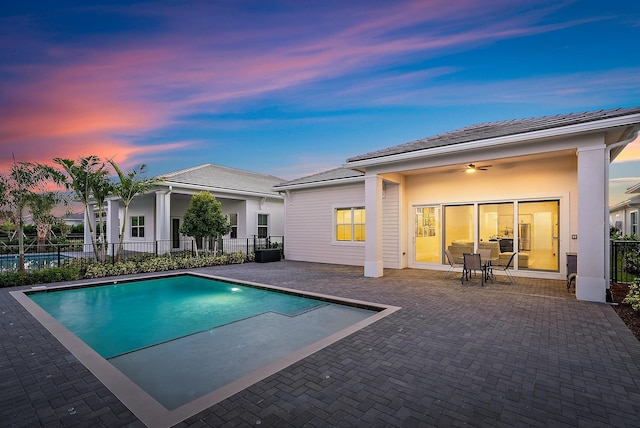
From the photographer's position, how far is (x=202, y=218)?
12.2m

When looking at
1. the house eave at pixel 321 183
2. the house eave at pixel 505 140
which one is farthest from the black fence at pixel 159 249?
the house eave at pixel 505 140

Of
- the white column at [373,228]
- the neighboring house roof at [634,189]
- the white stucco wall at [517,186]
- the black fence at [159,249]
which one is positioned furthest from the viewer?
the neighboring house roof at [634,189]

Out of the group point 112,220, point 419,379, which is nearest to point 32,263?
point 112,220

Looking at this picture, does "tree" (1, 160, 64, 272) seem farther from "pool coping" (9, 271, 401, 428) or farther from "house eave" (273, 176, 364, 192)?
"house eave" (273, 176, 364, 192)

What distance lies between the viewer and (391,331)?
14.5 feet

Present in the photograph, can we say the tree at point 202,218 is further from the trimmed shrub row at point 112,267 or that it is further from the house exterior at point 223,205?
the house exterior at point 223,205

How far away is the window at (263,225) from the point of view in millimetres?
16725

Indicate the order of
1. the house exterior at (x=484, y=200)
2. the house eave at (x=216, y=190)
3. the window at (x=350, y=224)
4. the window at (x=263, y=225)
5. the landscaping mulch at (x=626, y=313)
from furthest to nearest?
the window at (x=263, y=225) → the house eave at (x=216, y=190) → the window at (x=350, y=224) → the house exterior at (x=484, y=200) → the landscaping mulch at (x=626, y=313)

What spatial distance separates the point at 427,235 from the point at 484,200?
225cm

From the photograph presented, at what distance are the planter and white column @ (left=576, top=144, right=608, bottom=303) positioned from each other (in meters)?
10.5

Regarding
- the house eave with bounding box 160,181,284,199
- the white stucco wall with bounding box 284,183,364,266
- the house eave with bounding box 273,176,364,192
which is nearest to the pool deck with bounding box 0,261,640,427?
the house eave with bounding box 273,176,364,192

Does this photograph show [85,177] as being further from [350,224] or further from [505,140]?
[505,140]

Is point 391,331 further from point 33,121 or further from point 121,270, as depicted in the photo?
point 33,121

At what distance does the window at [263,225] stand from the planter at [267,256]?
3108 millimetres
